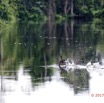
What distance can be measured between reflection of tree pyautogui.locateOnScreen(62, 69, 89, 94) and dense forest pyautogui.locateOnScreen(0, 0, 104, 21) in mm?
49351

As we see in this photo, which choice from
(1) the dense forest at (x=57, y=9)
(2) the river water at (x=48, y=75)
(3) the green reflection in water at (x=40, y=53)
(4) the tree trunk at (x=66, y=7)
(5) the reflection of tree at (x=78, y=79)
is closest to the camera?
(2) the river water at (x=48, y=75)

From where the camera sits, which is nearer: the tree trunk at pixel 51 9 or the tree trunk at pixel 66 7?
the tree trunk at pixel 51 9

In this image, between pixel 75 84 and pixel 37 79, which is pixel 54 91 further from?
pixel 37 79

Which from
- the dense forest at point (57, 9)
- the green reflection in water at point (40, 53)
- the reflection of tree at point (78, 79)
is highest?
the dense forest at point (57, 9)

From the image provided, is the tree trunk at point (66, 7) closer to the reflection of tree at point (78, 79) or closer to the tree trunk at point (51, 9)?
the tree trunk at point (51, 9)

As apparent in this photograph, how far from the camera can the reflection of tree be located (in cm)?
1795

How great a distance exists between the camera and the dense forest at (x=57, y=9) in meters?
71.9

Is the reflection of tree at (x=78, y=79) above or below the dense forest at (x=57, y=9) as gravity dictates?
below

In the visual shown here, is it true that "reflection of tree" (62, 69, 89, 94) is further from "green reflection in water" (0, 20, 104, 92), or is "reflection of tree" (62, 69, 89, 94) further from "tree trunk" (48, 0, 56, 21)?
"tree trunk" (48, 0, 56, 21)

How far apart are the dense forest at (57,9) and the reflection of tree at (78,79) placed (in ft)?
162

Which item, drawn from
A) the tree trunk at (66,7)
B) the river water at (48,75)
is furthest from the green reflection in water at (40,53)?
the tree trunk at (66,7)

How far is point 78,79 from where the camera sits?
778 inches

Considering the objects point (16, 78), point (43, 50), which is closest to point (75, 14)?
point (43, 50)

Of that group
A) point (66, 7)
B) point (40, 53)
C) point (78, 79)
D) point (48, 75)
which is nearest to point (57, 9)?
point (66, 7)
